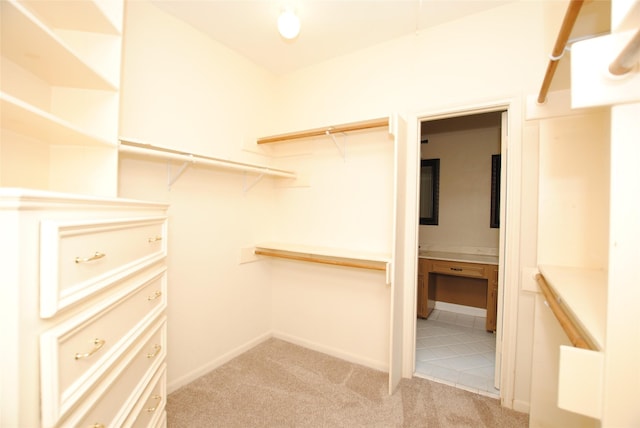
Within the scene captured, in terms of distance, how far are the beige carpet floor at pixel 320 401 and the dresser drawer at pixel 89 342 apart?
99 cm

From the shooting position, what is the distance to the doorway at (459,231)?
2996mm

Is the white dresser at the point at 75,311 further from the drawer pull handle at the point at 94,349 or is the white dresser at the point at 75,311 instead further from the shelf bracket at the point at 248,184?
the shelf bracket at the point at 248,184

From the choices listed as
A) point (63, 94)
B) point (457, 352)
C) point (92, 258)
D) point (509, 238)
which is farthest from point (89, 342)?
point (457, 352)

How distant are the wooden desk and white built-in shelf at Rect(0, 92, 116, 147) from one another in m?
3.18

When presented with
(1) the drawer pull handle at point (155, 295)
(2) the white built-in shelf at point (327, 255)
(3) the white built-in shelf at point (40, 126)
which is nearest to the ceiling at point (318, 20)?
(3) the white built-in shelf at point (40, 126)

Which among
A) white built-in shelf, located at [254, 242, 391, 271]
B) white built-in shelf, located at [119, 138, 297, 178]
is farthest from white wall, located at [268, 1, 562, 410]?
white built-in shelf, located at [119, 138, 297, 178]

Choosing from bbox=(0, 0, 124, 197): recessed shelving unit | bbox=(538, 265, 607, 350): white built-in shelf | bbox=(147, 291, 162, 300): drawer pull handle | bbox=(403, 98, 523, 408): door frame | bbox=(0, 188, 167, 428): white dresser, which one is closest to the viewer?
bbox=(0, 188, 167, 428): white dresser

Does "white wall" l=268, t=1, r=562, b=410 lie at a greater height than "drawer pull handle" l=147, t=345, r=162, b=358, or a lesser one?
greater

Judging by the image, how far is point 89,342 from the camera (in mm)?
827

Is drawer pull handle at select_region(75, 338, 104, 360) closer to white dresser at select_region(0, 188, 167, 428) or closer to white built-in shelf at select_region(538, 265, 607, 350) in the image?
white dresser at select_region(0, 188, 167, 428)

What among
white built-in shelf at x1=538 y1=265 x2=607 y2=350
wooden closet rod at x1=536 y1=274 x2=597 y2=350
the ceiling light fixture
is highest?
the ceiling light fixture

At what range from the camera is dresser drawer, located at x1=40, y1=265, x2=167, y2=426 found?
657 mm

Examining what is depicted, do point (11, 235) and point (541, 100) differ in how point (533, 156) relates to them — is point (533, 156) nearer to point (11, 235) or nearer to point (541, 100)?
point (541, 100)

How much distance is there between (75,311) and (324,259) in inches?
65.0
